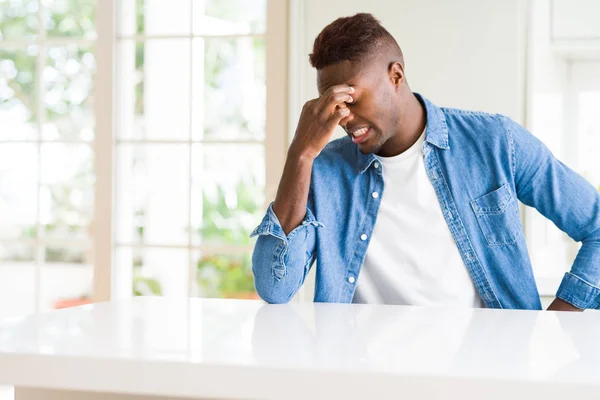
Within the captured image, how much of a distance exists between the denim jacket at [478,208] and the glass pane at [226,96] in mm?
1607

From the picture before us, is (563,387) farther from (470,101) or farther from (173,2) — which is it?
(173,2)

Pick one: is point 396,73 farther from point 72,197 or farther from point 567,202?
point 72,197

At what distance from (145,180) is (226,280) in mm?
1934

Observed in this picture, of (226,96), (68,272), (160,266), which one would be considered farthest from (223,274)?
(68,272)

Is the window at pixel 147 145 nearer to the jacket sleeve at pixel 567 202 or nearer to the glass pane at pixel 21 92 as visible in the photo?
the jacket sleeve at pixel 567 202

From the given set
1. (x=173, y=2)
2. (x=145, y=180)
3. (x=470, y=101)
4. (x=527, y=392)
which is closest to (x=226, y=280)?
(x=145, y=180)

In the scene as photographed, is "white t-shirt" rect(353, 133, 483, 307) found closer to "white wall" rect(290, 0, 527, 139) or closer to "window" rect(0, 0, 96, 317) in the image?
"white wall" rect(290, 0, 527, 139)

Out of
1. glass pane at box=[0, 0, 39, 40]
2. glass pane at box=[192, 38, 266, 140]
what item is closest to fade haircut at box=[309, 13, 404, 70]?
glass pane at box=[192, 38, 266, 140]

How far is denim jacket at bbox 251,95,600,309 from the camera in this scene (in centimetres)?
166

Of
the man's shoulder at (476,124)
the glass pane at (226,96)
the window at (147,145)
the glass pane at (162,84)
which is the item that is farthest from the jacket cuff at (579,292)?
the glass pane at (162,84)

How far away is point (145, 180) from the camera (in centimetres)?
357

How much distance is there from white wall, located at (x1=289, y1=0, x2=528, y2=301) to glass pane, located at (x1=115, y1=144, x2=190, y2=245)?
794 mm

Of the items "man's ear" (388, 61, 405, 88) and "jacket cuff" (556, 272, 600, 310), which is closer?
"jacket cuff" (556, 272, 600, 310)

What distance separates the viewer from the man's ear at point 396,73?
176cm
